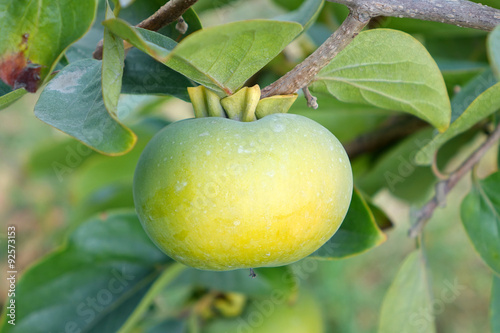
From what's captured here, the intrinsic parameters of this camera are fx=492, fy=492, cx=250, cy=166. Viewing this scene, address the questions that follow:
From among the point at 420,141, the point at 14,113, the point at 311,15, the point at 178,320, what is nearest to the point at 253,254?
the point at 311,15

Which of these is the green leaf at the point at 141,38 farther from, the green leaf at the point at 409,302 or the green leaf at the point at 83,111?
the green leaf at the point at 409,302

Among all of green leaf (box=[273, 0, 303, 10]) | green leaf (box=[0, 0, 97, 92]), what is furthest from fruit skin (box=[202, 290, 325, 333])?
green leaf (box=[0, 0, 97, 92])

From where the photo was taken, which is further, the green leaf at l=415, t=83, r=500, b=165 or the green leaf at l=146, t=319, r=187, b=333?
the green leaf at l=146, t=319, r=187, b=333

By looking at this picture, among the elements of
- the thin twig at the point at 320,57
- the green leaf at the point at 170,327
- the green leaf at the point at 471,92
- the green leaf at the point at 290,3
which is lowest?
the green leaf at the point at 170,327

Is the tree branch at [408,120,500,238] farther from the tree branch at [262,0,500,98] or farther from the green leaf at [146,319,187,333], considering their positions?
the green leaf at [146,319,187,333]

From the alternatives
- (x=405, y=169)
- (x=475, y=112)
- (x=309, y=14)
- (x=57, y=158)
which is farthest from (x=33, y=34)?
(x=57, y=158)

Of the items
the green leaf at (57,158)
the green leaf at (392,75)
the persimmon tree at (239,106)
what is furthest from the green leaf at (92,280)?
the green leaf at (392,75)
